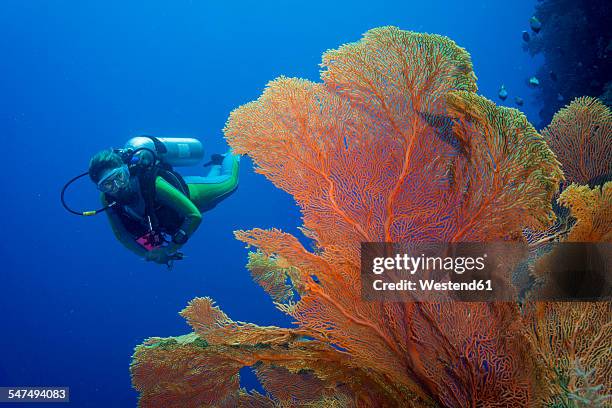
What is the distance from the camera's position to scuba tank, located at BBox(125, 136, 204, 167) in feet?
18.9

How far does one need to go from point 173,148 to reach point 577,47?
1127 cm

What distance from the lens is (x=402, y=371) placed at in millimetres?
2688

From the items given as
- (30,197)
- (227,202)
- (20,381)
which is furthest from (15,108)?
(20,381)

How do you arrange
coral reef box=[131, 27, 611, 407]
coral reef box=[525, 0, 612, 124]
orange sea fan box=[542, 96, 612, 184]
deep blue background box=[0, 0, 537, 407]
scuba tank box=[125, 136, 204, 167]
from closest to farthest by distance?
coral reef box=[131, 27, 611, 407] → orange sea fan box=[542, 96, 612, 184] → scuba tank box=[125, 136, 204, 167] → coral reef box=[525, 0, 612, 124] → deep blue background box=[0, 0, 537, 407]

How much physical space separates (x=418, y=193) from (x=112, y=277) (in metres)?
40.7

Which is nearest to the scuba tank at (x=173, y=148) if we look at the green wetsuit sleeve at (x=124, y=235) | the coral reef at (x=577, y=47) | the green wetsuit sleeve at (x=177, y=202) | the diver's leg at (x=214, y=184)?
the diver's leg at (x=214, y=184)

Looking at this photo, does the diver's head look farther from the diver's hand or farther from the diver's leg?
the diver's leg

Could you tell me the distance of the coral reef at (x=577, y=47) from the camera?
9.63 metres

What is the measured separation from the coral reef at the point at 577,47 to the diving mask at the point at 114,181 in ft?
32.7

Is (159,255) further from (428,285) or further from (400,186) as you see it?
(428,285)

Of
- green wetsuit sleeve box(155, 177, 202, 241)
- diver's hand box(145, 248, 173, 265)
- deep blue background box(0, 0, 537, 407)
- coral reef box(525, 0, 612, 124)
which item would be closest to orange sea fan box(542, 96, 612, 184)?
green wetsuit sleeve box(155, 177, 202, 241)

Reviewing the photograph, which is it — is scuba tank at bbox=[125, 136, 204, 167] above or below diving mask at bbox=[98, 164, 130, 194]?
above

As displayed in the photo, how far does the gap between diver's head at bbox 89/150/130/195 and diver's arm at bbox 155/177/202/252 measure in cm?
44

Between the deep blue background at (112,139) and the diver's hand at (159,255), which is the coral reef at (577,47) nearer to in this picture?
the diver's hand at (159,255)
